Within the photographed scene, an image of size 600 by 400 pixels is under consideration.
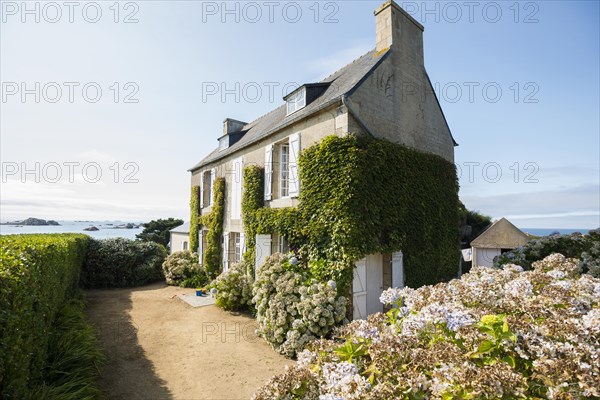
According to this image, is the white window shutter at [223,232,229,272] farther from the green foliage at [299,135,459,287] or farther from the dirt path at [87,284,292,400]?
the green foliage at [299,135,459,287]

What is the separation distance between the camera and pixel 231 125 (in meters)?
17.6

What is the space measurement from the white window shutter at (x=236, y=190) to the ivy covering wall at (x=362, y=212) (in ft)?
5.31

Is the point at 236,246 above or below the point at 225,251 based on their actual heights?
above

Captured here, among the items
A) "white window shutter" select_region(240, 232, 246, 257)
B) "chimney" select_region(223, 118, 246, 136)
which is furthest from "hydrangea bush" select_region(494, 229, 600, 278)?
"chimney" select_region(223, 118, 246, 136)

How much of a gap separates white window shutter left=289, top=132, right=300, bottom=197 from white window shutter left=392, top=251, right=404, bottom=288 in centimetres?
347

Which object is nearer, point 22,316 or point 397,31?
point 22,316

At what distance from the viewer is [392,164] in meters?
8.89

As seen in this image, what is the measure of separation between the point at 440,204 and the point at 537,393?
30.9 ft

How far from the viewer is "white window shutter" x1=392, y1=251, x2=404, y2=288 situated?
8.77m

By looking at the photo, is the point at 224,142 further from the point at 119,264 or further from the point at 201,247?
the point at 119,264

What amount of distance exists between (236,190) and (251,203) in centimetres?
194

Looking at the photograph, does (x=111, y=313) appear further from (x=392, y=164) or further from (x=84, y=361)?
(x=392, y=164)

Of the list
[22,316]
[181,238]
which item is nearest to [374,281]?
[22,316]

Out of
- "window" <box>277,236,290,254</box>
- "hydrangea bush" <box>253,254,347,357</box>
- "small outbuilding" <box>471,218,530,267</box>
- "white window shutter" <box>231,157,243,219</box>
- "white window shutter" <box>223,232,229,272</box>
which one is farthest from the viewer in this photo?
"small outbuilding" <box>471,218,530,267</box>
